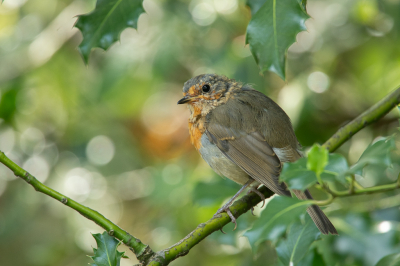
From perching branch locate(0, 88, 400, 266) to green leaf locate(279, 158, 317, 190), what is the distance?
21 cm

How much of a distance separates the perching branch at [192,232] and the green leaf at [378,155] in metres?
0.18

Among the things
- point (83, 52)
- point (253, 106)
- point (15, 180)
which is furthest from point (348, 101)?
point (15, 180)

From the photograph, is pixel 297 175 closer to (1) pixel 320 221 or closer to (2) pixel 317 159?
(2) pixel 317 159

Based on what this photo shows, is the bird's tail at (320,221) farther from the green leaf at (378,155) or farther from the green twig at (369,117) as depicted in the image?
the green leaf at (378,155)

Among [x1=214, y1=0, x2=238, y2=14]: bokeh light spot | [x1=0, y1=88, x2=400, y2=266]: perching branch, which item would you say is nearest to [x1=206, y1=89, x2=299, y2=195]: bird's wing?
[x1=0, y1=88, x2=400, y2=266]: perching branch

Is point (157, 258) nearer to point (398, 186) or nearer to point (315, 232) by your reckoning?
point (315, 232)

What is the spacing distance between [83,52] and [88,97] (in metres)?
2.86

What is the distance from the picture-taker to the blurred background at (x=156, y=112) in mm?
3574

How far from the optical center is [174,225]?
3775mm

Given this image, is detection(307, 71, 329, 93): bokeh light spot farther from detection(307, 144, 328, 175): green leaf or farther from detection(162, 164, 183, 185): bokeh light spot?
detection(307, 144, 328, 175): green leaf

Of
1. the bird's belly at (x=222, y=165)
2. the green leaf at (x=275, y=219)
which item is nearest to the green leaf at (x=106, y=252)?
the green leaf at (x=275, y=219)

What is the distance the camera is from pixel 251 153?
293 cm

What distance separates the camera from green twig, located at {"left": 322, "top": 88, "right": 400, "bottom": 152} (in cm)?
250

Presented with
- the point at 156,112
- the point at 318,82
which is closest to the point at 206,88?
the point at 318,82
